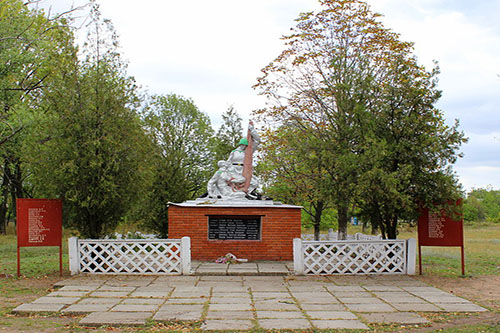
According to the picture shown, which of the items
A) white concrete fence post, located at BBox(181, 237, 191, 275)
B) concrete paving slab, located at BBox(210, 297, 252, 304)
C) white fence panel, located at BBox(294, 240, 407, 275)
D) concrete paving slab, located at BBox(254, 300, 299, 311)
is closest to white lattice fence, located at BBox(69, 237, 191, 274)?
white concrete fence post, located at BBox(181, 237, 191, 275)

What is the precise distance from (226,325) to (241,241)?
658cm

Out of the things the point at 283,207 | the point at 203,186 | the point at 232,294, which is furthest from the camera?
the point at 203,186

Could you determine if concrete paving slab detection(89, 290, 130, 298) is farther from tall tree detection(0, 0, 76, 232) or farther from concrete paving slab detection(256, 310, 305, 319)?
tall tree detection(0, 0, 76, 232)

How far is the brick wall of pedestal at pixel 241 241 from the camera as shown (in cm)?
1302

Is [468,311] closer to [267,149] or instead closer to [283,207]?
[283,207]

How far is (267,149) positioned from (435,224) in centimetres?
947

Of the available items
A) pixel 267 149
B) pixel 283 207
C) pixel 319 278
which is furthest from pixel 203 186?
pixel 319 278

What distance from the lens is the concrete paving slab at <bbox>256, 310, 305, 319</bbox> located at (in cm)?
702

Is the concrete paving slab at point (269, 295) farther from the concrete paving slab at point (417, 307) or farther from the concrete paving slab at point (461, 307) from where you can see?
the concrete paving slab at point (461, 307)

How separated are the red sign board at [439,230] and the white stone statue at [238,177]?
5.14 metres

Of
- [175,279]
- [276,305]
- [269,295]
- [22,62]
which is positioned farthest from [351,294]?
[22,62]

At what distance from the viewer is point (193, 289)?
9.22 meters

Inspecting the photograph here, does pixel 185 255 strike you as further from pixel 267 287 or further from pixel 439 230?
pixel 439 230

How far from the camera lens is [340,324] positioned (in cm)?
662
